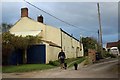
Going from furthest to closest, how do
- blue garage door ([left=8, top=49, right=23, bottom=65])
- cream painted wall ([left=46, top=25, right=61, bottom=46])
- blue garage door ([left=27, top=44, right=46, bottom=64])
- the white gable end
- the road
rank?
1. cream painted wall ([left=46, top=25, right=61, bottom=46])
2. the white gable end
3. blue garage door ([left=27, top=44, right=46, bottom=64])
4. blue garage door ([left=8, top=49, right=23, bottom=65])
5. the road

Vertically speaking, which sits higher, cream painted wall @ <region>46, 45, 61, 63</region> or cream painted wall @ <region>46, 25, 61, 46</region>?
cream painted wall @ <region>46, 25, 61, 46</region>

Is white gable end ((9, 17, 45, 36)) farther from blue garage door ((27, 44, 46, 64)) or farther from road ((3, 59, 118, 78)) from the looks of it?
road ((3, 59, 118, 78))

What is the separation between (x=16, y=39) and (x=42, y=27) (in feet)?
40.4

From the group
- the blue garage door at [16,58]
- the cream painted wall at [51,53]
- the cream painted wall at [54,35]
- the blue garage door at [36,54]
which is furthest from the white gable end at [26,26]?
the blue garage door at [16,58]

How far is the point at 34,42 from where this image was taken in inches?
1232

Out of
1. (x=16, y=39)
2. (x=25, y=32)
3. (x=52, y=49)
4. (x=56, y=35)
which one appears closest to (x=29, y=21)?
(x=25, y=32)

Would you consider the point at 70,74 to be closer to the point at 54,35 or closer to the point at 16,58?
the point at 16,58

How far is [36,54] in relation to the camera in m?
32.1

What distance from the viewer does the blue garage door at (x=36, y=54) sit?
3195cm

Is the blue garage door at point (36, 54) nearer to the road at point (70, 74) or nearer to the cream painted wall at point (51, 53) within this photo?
the cream painted wall at point (51, 53)

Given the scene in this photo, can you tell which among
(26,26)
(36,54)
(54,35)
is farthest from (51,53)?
(26,26)

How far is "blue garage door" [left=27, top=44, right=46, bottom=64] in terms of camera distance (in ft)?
105

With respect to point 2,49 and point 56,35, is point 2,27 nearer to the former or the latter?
point 2,49

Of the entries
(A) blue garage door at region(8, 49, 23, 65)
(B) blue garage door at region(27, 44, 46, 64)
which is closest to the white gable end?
(B) blue garage door at region(27, 44, 46, 64)
